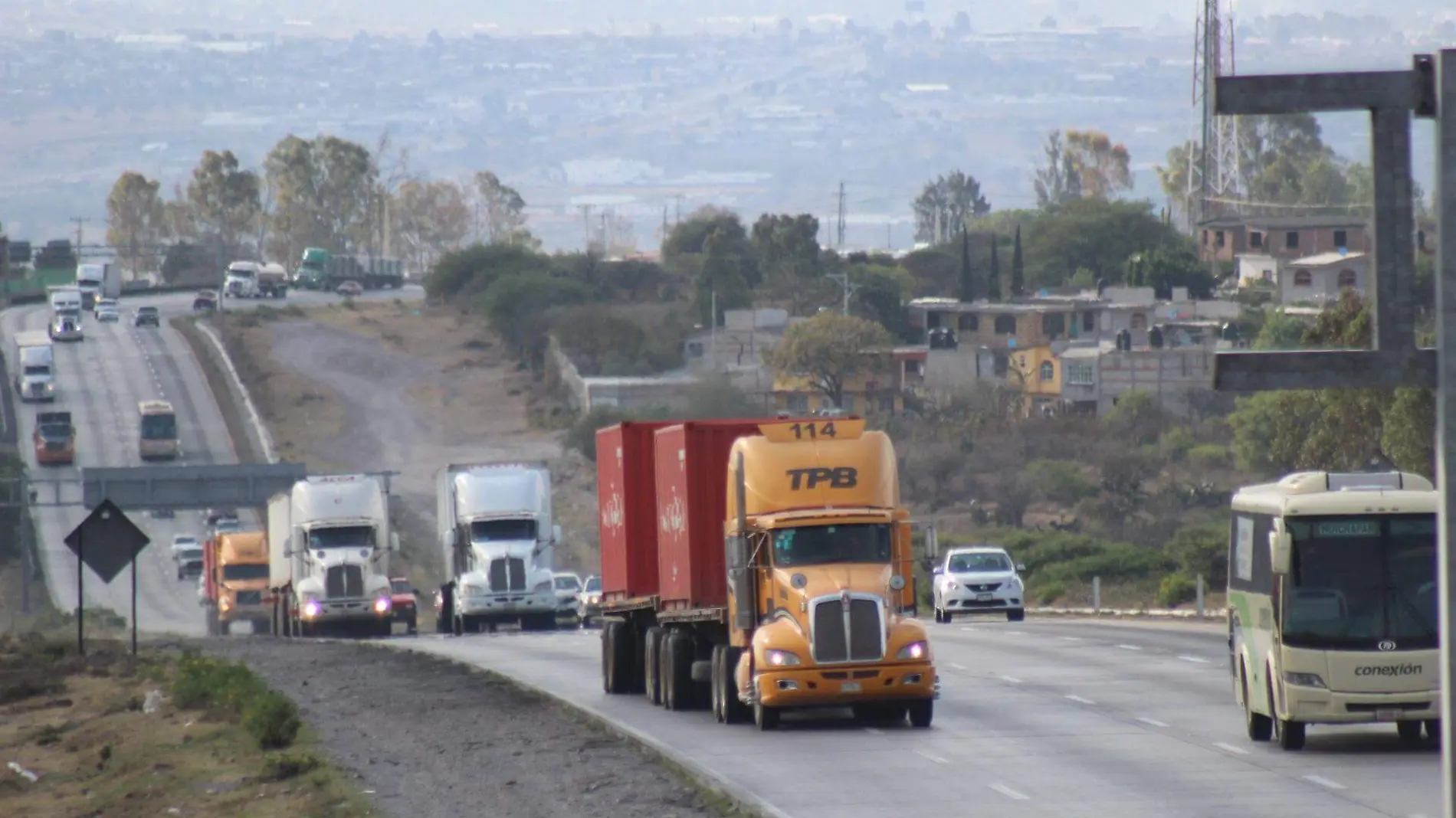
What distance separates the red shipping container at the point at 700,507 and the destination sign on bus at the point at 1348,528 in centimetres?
654

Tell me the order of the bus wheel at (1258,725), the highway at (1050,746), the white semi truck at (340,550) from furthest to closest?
the white semi truck at (340,550) → the bus wheel at (1258,725) → the highway at (1050,746)

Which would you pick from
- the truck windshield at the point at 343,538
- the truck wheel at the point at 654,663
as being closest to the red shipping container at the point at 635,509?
the truck wheel at the point at 654,663

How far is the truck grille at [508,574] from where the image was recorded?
50.4 meters

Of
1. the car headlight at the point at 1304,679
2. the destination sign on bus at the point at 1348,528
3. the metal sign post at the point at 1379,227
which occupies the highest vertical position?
the metal sign post at the point at 1379,227

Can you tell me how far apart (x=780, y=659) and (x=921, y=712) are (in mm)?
2083

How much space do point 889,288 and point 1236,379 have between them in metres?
137

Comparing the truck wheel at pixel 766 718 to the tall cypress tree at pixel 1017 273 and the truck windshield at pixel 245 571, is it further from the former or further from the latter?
the tall cypress tree at pixel 1017 273

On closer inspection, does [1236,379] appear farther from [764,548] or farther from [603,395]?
[603,395]

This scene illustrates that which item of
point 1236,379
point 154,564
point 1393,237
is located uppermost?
point 1393,237

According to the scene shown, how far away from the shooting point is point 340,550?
2051 inches

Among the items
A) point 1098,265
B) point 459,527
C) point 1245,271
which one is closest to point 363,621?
point 459,527

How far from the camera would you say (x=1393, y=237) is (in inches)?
385

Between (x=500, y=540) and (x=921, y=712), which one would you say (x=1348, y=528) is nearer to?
(x=921, y=712)

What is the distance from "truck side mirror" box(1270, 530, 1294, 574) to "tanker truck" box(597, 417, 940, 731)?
413cm
